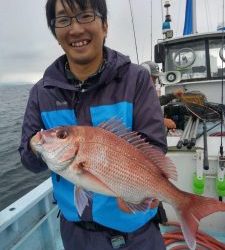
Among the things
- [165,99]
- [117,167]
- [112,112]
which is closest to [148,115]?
[112,112]

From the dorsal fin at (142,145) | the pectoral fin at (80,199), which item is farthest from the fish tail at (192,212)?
the pectoral fin at (80,199)

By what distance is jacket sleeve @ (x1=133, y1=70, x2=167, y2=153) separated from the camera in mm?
2135

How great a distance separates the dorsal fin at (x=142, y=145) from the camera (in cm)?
195

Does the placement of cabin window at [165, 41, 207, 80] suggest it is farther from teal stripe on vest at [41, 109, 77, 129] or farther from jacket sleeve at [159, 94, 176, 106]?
teal stripe on vest at [41, 109, 77, 129]

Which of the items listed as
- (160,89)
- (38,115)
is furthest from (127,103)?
(160,89)

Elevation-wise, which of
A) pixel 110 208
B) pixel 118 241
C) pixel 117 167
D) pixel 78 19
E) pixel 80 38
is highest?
pixel 78 19

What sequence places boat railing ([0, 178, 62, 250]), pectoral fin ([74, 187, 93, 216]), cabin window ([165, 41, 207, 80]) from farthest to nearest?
cabin window ([165, 41, 207, 80])
boat railing ([0, 178, 62, 250])
pectoral fin ([74, 187, 93, 216])

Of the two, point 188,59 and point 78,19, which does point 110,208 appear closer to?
point 78,19

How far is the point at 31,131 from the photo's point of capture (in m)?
2.29

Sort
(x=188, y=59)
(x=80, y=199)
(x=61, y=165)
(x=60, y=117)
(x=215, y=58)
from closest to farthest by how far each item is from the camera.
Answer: (x=61, y=165) → (x=80, y=199) → (x=60, y=117) → (x=215, y=58) → (x=188, y=59)

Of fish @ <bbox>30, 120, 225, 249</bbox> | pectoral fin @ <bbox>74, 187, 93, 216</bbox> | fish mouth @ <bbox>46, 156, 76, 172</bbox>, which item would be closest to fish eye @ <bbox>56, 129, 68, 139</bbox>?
fish @ <bbox>30, 120, 225, 249</bbox>

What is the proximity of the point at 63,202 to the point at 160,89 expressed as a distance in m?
6.05

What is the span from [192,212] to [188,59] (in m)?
6.67

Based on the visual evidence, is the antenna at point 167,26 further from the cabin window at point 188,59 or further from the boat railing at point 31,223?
the boat railing at point 31,223
